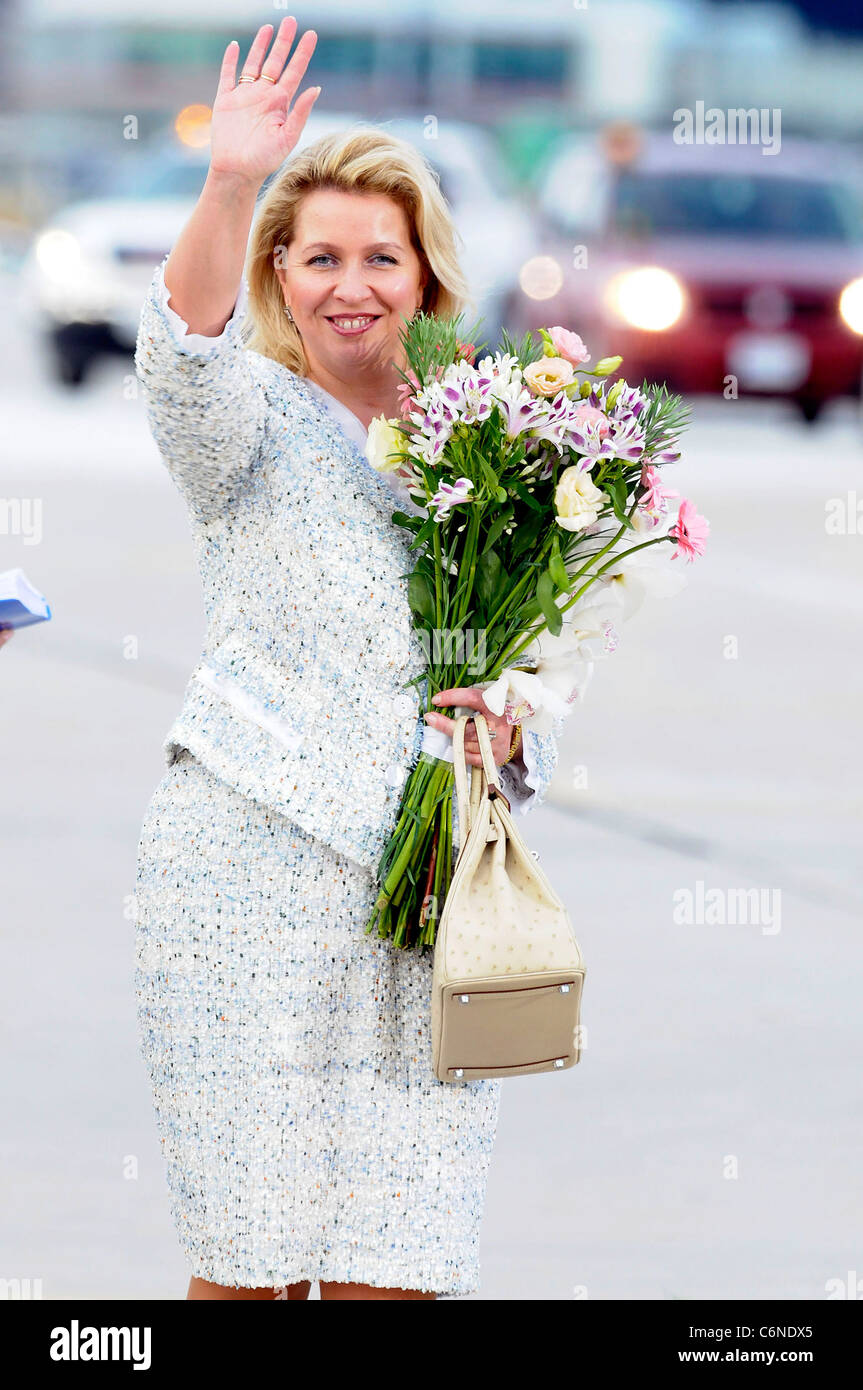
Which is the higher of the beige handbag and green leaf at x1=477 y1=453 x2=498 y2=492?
green leaf at x1=477 y1=453 x2=498 y2=492

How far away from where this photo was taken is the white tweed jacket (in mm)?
2885

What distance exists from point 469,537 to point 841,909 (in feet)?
12.5

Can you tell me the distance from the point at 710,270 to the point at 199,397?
46.0 feet

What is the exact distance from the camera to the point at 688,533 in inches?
115

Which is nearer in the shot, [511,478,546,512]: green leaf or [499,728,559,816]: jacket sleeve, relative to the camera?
[511,478,546,512]: green leaf

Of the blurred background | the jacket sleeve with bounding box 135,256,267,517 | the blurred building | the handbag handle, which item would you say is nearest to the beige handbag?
the handbag handle

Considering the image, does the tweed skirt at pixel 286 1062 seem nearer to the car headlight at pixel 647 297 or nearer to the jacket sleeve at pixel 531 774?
the jacket sleeve at pixel 531 774

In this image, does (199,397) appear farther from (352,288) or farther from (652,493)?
(652,493)

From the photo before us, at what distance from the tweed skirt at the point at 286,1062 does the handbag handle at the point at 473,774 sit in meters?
0.16

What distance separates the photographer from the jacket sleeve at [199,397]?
271 cm

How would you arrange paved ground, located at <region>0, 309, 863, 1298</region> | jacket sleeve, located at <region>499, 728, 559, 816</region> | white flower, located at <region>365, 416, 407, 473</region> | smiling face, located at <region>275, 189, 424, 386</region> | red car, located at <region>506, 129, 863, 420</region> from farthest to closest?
red car, located at <region>506, 129, 863, 420</region>
paved ground, located at <region>0, 309, 863, 1298</region>
jacket sleeve, located at <region>499, 728, 559, 816</region>
smiling face, located at <region>275, 189, 424, 386</region>
white flower, located at <region>365, 416, 407, 473</region>

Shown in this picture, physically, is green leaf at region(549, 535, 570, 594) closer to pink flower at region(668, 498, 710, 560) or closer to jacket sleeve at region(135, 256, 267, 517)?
pink flower at region(668, 498, 710, 560)

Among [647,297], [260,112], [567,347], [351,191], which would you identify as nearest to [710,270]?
[647,297]

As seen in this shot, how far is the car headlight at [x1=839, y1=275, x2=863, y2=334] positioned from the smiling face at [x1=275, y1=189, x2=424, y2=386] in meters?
13.7
